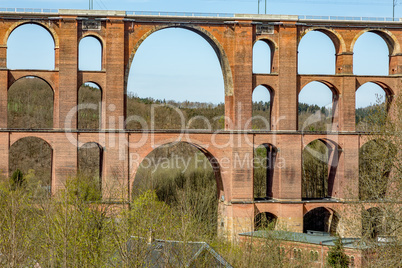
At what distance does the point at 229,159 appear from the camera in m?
31.2

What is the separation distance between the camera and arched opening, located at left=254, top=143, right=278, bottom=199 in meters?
32.5

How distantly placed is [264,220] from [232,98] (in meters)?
6.64

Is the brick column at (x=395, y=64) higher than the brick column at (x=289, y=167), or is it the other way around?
the brick column at (x=395, y=64)

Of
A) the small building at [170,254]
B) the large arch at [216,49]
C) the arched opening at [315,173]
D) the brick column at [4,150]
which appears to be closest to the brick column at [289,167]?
the large arch at [216,49]

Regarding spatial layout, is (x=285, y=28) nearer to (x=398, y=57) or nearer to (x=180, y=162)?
(x=398, y=57)

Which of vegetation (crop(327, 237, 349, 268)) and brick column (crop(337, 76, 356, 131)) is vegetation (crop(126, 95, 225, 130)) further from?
vegetation (crop(327, 237, 349, 268))

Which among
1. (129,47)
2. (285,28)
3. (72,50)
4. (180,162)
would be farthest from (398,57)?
(180,162)

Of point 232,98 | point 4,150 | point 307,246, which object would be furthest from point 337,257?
point 4,150

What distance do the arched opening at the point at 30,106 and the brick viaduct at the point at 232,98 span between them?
109 ft

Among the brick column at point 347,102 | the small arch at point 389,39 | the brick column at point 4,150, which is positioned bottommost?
the brick column at point 4,150

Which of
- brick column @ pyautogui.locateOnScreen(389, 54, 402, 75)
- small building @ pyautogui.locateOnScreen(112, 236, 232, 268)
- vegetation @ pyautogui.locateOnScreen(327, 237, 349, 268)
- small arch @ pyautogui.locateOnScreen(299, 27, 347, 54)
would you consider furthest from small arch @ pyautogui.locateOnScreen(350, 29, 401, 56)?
small building @ pyautogui.locateOnScreen(112, 236, 232, 268)

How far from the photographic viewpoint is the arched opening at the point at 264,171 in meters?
32.5

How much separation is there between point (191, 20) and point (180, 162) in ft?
88.5

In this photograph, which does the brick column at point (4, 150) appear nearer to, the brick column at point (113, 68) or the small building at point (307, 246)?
the brick column at point (113, 68)
